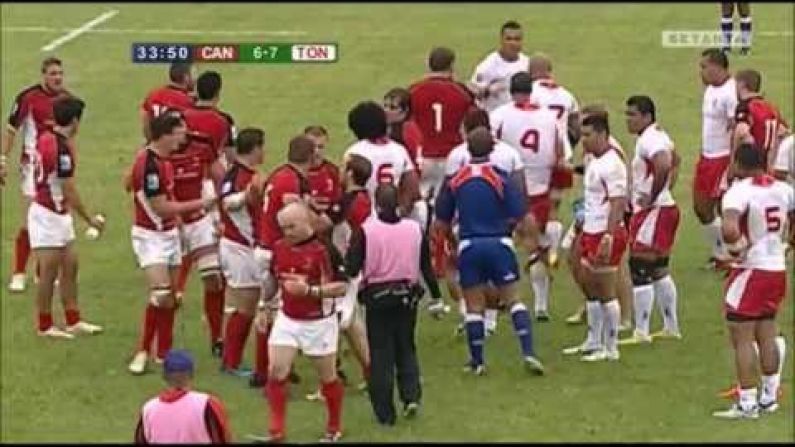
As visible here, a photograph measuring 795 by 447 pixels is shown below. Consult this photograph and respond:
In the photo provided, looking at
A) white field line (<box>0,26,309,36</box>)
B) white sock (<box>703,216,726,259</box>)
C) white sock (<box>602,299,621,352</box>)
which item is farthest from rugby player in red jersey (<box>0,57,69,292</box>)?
white field line (<box>0,26,309,36</box>)

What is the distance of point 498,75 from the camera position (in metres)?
20.3

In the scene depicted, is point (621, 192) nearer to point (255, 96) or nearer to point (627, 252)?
point (627, 252)

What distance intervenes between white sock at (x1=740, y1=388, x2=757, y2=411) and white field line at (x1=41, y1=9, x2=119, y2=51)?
777 inches

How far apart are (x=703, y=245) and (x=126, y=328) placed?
6663 mm

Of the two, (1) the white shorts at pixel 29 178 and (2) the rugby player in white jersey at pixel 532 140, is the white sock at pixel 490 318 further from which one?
(1) the white shorts at pixel 29 178

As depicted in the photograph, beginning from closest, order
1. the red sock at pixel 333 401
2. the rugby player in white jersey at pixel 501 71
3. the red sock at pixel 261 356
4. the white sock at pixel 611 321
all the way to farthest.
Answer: the red sock at pixel 333 401 → the red sock at pixel 261 356 → the white sock at pixel 611 321 → the rugby player in white jersey at pixel 501 71

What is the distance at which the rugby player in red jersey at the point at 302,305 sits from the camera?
1472 cm

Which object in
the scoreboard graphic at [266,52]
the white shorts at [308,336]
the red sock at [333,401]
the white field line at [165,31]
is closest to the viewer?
the white shorts at [308,336]

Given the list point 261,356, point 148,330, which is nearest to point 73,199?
point 148,330

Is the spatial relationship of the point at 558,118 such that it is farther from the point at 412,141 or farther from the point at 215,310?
the point at 215,310

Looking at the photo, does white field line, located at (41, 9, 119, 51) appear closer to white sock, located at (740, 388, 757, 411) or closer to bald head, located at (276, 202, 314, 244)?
bald head, located at (276, 202, 314, 244)

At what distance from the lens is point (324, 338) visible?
14.8 metres

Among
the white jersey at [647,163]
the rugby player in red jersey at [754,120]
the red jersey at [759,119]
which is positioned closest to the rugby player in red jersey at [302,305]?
the white jersey at [647,163]

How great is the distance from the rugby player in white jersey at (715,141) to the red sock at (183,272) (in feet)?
17.1
